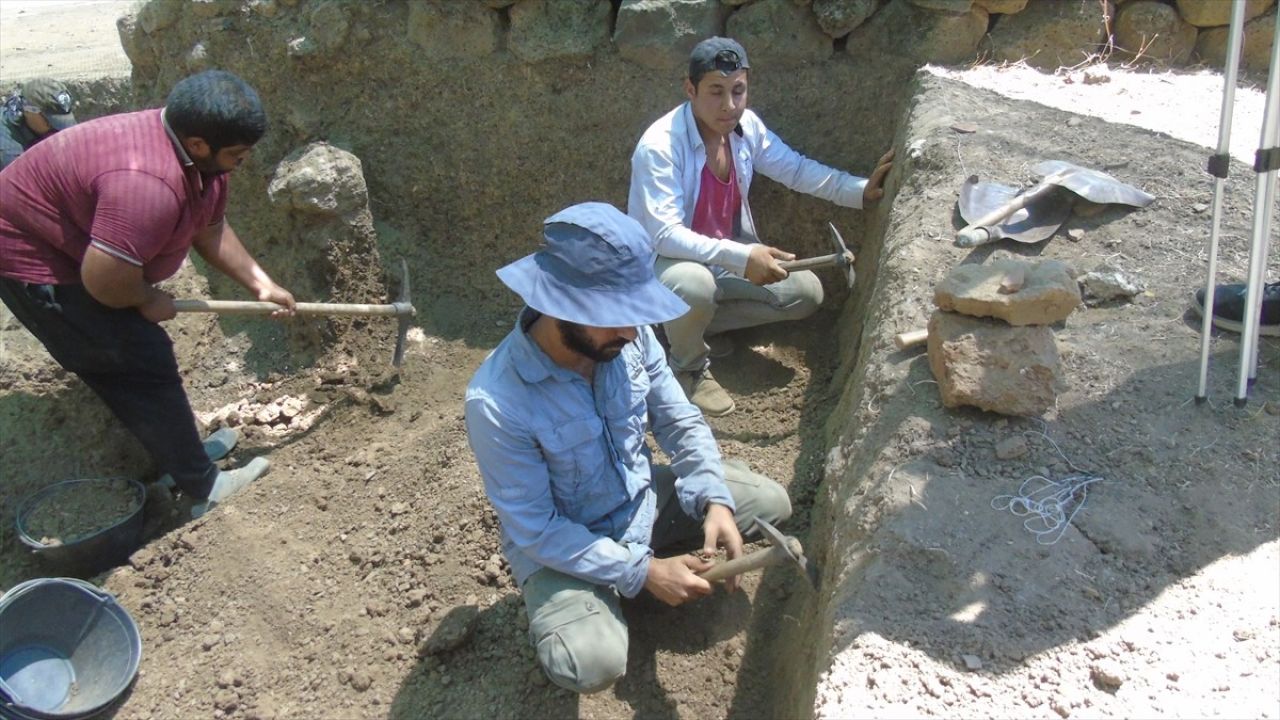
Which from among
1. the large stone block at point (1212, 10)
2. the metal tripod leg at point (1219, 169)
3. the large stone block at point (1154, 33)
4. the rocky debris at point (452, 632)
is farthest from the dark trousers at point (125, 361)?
the large stone block at point (1212, 10)

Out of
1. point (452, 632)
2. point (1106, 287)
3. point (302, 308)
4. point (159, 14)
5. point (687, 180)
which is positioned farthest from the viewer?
point (159, 14)

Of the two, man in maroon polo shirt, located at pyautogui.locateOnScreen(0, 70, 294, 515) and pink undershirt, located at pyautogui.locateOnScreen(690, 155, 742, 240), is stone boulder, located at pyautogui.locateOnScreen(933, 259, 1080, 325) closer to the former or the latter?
pink undershirt, located at pyautogui.locateOnScreen(690, 155, 742, 240)

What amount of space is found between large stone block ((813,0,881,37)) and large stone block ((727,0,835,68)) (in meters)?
0.08

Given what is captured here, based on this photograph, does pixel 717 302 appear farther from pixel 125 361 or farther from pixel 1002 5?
pixel 125 361

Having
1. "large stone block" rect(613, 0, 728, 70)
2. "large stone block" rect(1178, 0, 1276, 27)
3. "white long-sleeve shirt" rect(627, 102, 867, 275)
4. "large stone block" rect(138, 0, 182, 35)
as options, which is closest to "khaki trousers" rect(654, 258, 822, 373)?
"white long-sleeve shirt" rect(627, 102, 867, 275)

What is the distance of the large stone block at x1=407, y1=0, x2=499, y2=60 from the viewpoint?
5152 millimetres

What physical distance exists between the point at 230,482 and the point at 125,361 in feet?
2.54

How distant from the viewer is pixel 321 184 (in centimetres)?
502

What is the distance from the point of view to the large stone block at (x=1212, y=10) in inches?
191

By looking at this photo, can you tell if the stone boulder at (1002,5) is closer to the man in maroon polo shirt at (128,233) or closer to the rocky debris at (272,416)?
the man in maroon polo shirt at (128,233)

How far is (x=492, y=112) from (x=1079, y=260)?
3.28 metres

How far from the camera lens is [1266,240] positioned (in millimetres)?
2719

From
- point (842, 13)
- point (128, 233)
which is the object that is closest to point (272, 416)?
point (128, 233)

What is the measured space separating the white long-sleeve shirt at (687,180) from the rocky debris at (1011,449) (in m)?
1.62
